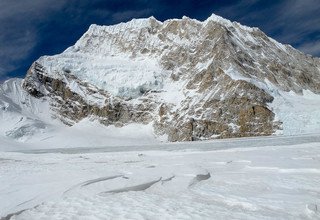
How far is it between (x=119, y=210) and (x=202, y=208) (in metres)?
2.03

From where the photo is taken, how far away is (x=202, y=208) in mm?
10375

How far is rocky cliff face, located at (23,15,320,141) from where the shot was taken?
97.9m

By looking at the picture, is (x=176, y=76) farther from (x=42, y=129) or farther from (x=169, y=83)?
(x=42, y=129)

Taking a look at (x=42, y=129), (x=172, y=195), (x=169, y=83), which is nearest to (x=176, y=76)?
(x=169, y=83)

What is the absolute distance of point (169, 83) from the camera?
12406 centimetres

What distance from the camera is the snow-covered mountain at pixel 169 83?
318 ft

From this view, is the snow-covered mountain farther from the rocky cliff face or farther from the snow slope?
the snow slope

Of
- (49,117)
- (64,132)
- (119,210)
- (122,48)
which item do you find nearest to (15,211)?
(119,210)

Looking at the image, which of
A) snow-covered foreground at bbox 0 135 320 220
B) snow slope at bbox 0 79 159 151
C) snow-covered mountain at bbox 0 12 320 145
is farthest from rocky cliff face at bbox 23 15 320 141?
snow-covered foreground at bbox 0 135 320 220

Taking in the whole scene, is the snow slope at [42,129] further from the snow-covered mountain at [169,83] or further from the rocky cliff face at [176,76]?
the rocky cliff face at [176,76]

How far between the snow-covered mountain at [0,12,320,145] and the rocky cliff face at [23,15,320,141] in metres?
0.29

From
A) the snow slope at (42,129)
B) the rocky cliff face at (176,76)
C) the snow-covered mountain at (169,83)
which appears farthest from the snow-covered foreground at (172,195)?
the snow slope at (42,129)

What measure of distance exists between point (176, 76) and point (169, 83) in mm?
2909

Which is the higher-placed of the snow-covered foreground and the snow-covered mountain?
the snow-covered mountain
